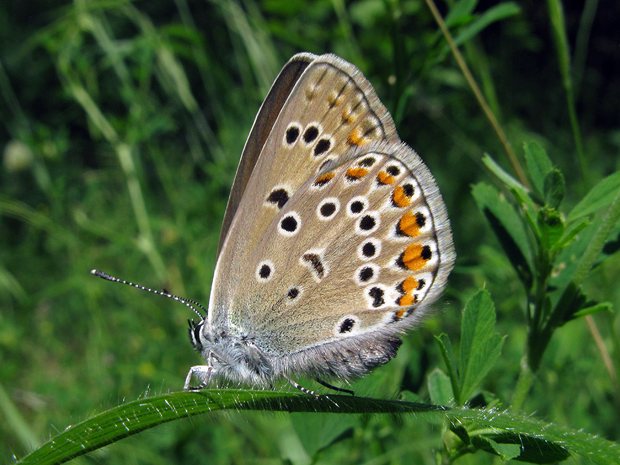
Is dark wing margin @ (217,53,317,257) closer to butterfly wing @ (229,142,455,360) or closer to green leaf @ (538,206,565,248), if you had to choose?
butterfly wing @ (229,142,455,360)

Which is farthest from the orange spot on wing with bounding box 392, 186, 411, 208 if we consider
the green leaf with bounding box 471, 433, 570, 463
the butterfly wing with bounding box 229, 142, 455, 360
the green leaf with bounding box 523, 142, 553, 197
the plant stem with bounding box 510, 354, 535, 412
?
the green leaf with bounding box 471, 433, 570, 463

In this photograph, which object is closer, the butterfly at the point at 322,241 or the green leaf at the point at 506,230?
the green leaf at the point at 506,230

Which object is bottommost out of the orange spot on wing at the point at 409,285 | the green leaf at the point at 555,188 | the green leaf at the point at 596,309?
the green leaf at the point at 596,309

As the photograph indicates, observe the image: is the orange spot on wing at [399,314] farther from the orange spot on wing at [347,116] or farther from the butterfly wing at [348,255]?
the orange spot on wing at [347,116]

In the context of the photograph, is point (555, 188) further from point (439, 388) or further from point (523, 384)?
point (439, 388)

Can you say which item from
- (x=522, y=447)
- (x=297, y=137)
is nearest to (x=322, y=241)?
(x=297, y=137)

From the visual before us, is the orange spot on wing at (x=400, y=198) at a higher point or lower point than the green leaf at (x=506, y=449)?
higher

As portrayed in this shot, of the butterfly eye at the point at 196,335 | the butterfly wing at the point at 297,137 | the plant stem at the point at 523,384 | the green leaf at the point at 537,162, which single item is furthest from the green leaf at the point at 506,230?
the butterfly eye at the point at 196,335

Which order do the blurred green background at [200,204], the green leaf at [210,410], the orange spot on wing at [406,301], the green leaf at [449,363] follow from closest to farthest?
the green leaf at [210,410] → the green leaf at [449,363] → the orange spot on wing at [406,301] → the blurred green background at [200,204]
